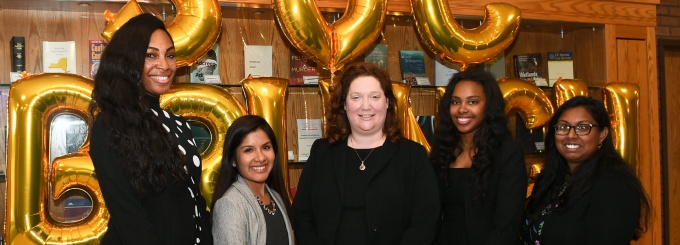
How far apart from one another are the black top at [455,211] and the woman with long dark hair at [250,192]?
628 mm

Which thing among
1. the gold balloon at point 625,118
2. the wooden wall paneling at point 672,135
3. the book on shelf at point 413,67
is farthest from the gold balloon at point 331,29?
the wooden wall paneling at point 672,135

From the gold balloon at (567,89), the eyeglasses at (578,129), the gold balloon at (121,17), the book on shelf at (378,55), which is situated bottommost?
the eyeglasses at (578,129)

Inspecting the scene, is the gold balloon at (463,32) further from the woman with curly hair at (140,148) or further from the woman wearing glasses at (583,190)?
the woman with curly hair at (140,148)

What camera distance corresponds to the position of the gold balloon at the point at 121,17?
3.29 metres

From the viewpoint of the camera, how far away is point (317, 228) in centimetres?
285

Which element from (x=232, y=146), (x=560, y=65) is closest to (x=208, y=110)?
(x=232, y=146)

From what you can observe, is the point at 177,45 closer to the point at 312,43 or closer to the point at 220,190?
the point at 312,43

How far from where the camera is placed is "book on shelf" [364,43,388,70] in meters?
4.22

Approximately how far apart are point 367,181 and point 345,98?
333 mm

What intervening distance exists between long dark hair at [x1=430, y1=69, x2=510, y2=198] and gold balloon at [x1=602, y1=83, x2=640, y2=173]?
1451 mm

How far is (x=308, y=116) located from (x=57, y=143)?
129cm

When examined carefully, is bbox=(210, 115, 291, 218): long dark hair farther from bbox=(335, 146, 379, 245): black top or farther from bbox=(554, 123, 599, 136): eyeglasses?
bbox=(554, 123, 599, 136): eyeglasses

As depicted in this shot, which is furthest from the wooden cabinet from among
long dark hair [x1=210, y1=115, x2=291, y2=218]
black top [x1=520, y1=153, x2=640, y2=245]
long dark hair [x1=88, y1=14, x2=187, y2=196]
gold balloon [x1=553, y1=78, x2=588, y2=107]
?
black top [x1=520, y1=153, x2=640, y2=245]

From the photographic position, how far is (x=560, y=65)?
456 cm
